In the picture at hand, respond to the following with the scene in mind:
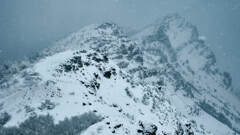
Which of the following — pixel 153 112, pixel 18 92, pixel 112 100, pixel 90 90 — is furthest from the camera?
pixel 153 112

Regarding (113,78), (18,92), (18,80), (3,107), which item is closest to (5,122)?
(3,107)

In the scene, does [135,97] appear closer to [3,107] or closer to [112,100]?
[112,100]

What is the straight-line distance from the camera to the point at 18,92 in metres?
54.1

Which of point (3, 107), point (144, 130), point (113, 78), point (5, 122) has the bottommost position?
point (144, 130)

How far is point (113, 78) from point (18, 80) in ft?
88.2

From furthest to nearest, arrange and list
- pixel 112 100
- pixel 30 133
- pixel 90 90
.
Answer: pixel 112 100 < pixel 90 90 < pixel 30 133

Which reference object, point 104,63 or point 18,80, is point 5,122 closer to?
point 18,80

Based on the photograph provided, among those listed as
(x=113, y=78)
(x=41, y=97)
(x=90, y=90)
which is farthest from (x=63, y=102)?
(x=113, y=78)

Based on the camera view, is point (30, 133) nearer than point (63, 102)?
Yes

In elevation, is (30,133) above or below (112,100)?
below

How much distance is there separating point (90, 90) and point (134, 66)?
140 m

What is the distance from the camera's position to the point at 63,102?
5081cm

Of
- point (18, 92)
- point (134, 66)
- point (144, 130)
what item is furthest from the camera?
point (134, 66)

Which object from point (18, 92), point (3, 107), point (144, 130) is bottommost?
point (144, 130)
